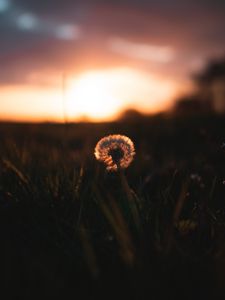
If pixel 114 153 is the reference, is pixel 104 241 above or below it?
below

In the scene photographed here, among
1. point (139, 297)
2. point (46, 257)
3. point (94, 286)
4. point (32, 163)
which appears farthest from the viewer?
point (32, 163)

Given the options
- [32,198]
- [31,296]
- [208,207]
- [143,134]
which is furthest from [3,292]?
[143,134]

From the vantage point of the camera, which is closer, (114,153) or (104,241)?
(104,241)

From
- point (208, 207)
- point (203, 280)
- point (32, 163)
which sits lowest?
point (203, 280)

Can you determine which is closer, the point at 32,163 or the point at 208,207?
the point at 208,207

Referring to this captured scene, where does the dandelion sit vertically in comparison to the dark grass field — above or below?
above

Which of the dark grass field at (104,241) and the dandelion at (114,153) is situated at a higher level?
the dandelion at (114,153)

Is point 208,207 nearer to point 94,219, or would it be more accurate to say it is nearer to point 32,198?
point 94,219

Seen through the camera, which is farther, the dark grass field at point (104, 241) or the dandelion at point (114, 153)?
the dandelion at point (114, 153)
